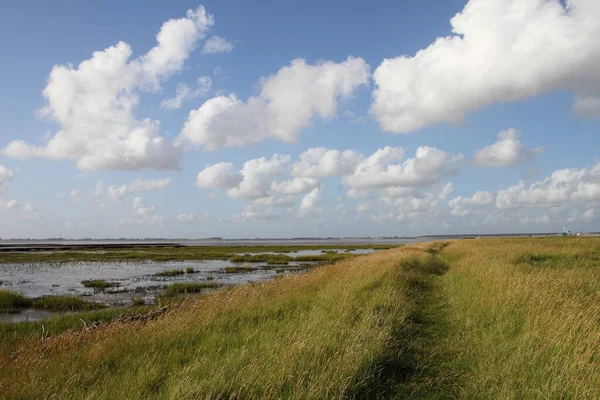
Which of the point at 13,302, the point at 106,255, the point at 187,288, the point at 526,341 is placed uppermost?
the point at 526,341

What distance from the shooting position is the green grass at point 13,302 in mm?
18281

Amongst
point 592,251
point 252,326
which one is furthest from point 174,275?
point 592,251

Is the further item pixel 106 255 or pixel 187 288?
pixel 106 255

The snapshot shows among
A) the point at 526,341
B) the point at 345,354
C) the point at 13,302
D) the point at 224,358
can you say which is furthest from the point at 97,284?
the point at 526,341

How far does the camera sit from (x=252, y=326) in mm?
8742

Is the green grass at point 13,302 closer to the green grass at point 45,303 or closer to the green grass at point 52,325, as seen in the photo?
the green grass at point 45,303

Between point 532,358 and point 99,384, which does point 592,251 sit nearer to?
point 532,358

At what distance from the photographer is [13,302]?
19.1m

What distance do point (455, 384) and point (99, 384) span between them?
220 inches

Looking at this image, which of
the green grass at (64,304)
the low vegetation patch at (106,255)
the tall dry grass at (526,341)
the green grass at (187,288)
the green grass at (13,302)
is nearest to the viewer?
the tall dry grass at (526,341)

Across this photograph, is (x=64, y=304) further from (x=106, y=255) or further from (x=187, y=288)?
(x=106, y=255)

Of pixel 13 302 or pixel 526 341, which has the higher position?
pixel 526 341

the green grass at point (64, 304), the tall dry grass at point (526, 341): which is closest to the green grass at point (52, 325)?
the green grass at point (64, 304)

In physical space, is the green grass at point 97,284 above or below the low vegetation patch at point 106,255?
above
